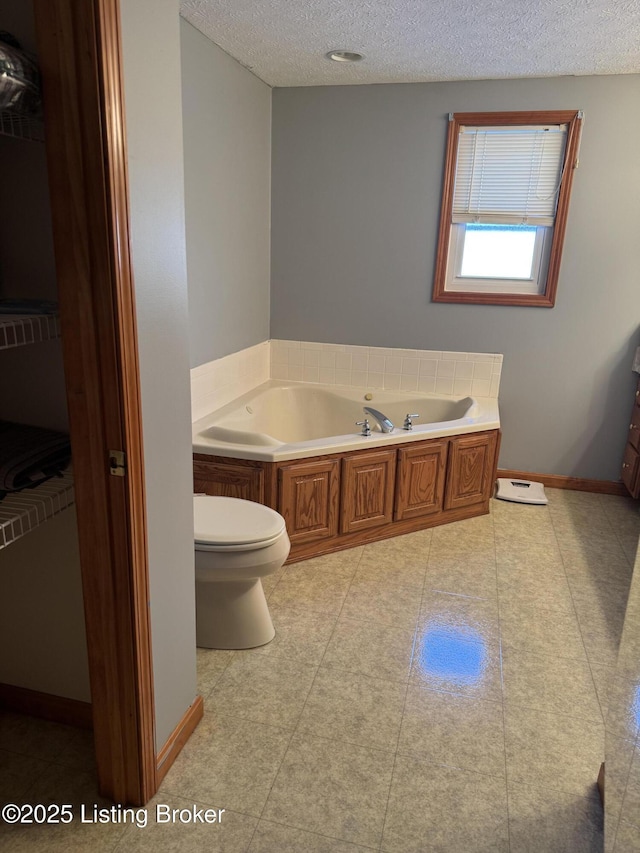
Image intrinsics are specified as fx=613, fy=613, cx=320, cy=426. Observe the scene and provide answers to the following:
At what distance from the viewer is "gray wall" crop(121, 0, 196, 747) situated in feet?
4.39

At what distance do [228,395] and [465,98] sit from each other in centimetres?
227

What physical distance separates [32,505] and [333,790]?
115cm

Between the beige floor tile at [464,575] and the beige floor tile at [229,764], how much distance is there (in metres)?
1.17

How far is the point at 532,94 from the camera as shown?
357 centimetres

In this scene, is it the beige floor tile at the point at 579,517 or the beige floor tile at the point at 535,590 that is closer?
the beige floor tile at the point at 535,590

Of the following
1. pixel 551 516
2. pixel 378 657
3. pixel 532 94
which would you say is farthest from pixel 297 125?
pixel 378 657

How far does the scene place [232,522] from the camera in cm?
226

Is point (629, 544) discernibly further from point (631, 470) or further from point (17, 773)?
point (17, 773)

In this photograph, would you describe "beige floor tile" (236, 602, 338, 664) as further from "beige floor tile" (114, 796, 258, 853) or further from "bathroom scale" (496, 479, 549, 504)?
"bathroom scale" (496, 479, 549, 504)

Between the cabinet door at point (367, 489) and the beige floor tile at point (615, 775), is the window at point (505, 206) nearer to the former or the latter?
the cabinet door at point (367, 489)

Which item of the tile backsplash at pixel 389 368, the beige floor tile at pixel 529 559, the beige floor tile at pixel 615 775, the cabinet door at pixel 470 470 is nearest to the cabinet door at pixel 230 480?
the cabinet door at pixel 470 470

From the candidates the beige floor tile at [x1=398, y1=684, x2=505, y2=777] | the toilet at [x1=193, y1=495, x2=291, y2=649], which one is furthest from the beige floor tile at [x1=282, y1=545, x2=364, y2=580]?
the beige floor tile at [x1=398, y1=684, x2=505, y2=777]

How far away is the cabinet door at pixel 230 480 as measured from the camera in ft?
9.53

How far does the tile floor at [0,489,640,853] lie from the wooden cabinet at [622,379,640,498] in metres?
0.77
